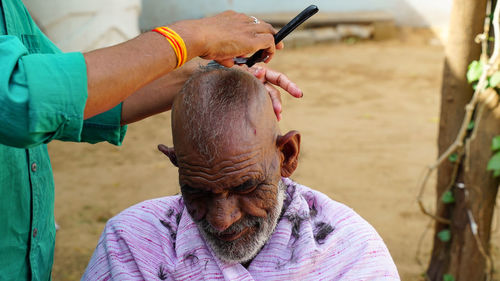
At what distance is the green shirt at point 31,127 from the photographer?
1.42m

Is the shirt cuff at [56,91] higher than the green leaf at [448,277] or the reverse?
higher

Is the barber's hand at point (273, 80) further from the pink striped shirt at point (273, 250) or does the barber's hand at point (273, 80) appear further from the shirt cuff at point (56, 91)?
the shirt cuff at point (56, 91)

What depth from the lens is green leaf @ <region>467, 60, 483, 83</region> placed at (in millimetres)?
3422

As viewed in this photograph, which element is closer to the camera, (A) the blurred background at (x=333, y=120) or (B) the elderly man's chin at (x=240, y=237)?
(B) the elderly man's chin at (x=240, y=237)

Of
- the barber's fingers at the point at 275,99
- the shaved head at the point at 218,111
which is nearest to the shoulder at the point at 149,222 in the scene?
the shaved head at the point at 218,111

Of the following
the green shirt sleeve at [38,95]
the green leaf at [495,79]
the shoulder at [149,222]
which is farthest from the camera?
the green leaf at [495,79]

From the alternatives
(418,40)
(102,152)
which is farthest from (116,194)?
(418,40)

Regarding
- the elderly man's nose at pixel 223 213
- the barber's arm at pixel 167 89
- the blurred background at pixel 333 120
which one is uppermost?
the barber's arm at pixel 167 89

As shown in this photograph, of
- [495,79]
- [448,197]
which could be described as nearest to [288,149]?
[495,79]

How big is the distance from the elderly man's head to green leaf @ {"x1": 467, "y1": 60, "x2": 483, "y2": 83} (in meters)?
1.79

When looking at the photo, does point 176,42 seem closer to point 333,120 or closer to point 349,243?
point 349,243

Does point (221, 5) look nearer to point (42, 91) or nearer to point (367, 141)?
point (367, 141)

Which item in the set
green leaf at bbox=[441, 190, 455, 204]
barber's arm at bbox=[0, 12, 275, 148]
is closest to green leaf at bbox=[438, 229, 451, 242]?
green leaf at bbox=[441, 190, 455, 204]

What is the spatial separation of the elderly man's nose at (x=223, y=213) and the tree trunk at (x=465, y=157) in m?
2.12
